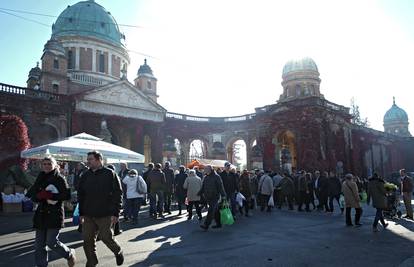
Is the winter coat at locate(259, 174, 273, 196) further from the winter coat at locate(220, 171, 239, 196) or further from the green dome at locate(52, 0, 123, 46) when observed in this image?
the green dome at locate(52, 0, 123, 46)

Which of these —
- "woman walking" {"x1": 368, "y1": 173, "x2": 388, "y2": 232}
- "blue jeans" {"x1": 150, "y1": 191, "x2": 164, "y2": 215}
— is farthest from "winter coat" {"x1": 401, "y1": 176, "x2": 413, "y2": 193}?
"blue jeans" {"x1": 150, "y1": 191, "x2": 164, "y2": 215}

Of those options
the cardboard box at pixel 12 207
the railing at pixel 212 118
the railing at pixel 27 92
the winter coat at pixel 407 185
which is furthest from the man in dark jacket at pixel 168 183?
the railing at pixel 212 118

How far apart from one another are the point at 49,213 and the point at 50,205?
A: 0.13 meters

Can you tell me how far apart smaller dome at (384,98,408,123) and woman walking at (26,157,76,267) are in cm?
7418

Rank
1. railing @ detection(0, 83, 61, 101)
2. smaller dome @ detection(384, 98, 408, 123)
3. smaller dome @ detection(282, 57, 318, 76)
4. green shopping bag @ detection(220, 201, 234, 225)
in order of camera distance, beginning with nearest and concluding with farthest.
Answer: green shopping bag @ detection(220, 201, 234, 225) → railing @ detection(0, 83, 61, 101) → smaller dome @ detection(282, 57, 318, 76) → smaller dome @ detection(384, 98, 408, 123)

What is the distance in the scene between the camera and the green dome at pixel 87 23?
3859 centimetres

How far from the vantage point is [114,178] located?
5.27 m

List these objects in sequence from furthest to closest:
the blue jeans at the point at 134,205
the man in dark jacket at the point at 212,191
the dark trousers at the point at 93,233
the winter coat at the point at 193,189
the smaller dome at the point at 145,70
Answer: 1. the smaller dome at the point at 145,70
2. the winter coat at the point at 193,189
3. the blue jeans at the point at 134,205
4. the man in dark jacket at the point at 212,191
5. the dark trousers at the point at 93,233

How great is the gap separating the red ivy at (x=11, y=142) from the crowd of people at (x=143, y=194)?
1039 centimetres

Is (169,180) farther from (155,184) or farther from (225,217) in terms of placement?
(225,217)

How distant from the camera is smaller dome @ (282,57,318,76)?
42.4 m

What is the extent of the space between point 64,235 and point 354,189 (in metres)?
8.11

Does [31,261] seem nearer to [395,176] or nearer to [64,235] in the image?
[64,235]

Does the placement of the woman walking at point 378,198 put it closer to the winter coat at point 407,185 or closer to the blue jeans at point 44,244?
the winter coat at point 407,185
